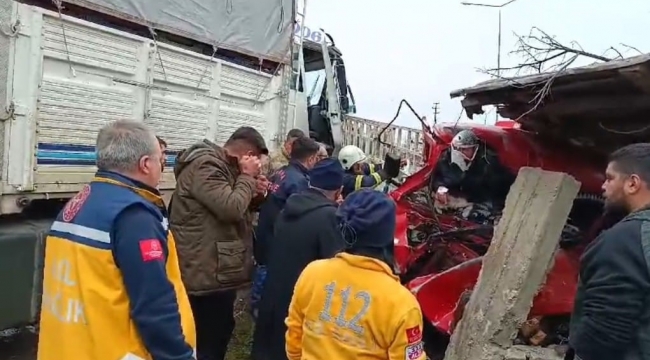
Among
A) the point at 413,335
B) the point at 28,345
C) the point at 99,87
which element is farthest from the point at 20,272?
the point at 413,335

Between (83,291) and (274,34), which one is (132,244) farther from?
(274,34)

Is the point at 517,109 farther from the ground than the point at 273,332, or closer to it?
farther from the ground

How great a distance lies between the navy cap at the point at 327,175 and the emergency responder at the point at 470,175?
2.05 m

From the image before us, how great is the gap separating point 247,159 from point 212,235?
20.1 inches

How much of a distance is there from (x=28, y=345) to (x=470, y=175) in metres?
3.76

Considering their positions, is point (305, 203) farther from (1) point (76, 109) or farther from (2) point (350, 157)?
(2) point (350, 157)

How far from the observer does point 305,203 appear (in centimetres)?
319

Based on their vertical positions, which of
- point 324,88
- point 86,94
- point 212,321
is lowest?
point 212,321

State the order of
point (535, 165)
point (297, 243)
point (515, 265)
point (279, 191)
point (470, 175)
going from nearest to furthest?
point (297, 243) < point (515, 265) < point (279, 191) < point (535, 165) < point (470, 175)

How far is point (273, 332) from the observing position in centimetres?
337

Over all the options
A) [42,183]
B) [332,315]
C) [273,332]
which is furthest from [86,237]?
[42,183]

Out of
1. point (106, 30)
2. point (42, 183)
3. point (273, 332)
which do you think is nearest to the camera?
point (273, 332)

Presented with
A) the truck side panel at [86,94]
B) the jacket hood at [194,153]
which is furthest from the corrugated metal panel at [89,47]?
the jacket hood at [194,153]

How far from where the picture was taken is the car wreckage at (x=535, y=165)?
3615 millimetres
